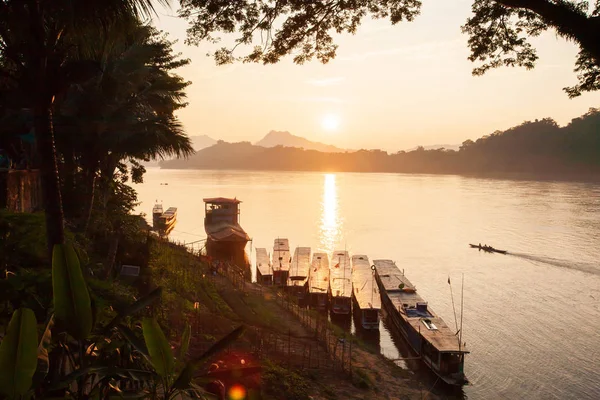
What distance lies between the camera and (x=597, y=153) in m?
170

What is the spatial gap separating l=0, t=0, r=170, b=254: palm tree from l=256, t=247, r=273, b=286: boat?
3839cm

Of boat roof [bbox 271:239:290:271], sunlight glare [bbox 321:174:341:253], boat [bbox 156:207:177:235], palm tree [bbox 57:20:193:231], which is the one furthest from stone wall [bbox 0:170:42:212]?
sunlight glare [bbox 321:174:341:253]

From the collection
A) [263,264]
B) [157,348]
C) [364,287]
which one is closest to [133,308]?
[157,348]

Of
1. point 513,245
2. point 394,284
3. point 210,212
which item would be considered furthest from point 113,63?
point 513,245

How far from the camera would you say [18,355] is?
3.18 m

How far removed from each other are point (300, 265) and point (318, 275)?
113 inches

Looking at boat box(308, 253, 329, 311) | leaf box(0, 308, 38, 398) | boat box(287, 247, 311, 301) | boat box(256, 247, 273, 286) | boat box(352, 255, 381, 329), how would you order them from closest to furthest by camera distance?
leaf box(0, 308, 38, 398) < boat box(352, 255, 381, 329) < boat box(308, 253, 329, 311) < boat box(287, 247, 311, 301) < boat box(256, 247, 273, 286)

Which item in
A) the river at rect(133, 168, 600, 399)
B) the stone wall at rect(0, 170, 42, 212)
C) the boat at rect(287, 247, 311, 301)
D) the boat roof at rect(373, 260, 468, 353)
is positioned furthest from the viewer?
the boat at rect(287, 247, 311, 301)

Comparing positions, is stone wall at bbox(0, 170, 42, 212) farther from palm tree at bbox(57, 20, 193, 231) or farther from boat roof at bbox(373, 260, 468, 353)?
boat roof at bbox(373, 260, 468, 353)

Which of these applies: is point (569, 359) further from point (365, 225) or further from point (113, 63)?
point (365, 225)

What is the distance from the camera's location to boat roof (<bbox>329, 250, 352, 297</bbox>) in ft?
132

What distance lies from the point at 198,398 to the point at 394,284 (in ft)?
130

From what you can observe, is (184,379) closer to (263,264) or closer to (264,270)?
(264,270)

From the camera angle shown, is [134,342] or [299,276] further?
[299,276]
